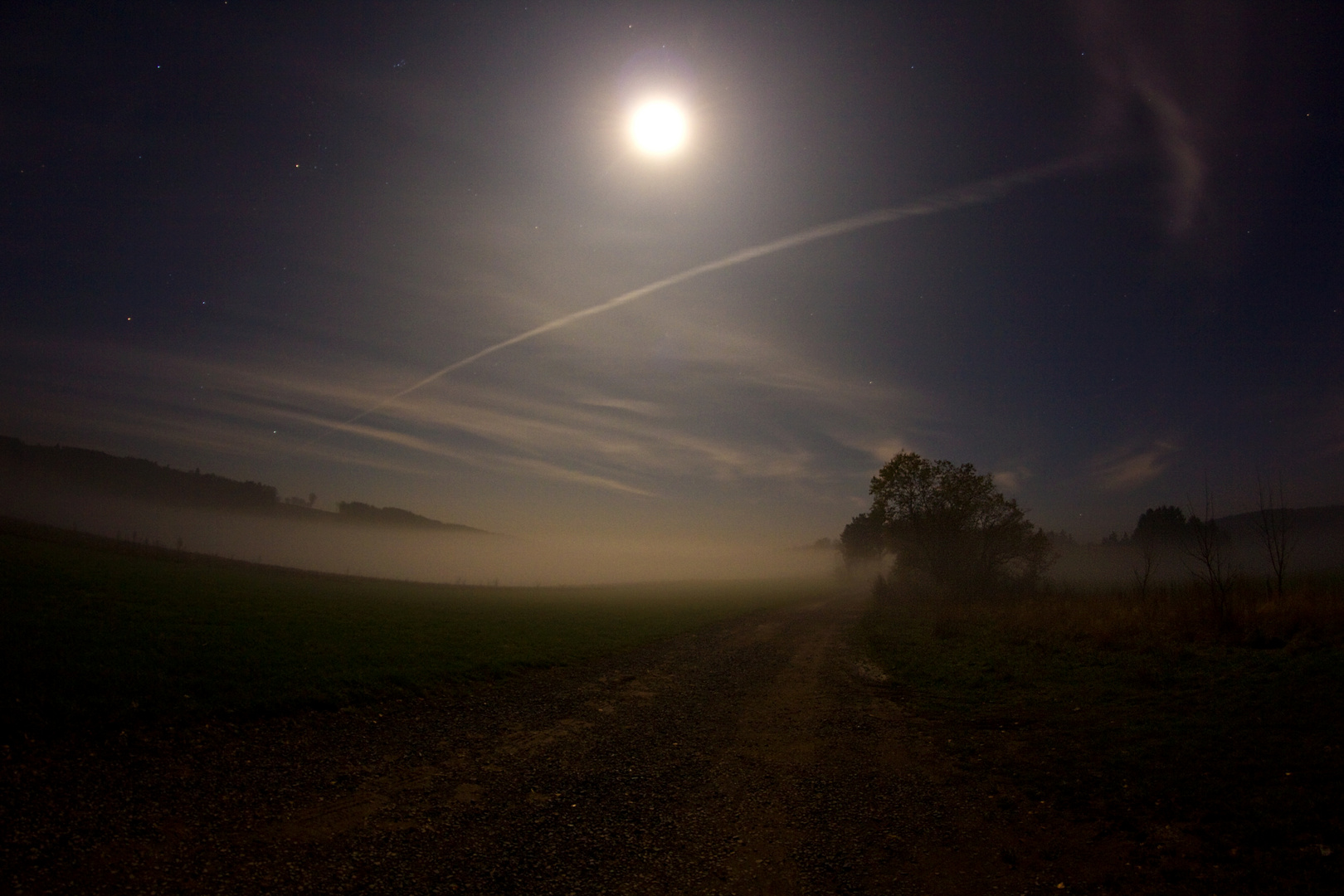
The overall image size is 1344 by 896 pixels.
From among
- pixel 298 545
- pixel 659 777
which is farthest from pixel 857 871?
pixel 298 545

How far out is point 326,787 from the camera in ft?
26.4

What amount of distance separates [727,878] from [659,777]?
10.6 ft

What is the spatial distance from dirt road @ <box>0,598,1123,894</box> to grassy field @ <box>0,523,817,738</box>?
1.36 meters

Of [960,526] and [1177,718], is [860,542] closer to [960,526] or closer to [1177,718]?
[960,526]

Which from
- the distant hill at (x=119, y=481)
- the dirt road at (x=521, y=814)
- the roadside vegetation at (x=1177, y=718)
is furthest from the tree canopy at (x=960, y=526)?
the distant hill at (x=119, y=481)

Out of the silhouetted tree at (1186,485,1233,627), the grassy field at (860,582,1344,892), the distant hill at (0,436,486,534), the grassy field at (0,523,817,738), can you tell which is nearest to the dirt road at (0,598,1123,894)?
the grassy field at (860,582,1344,892)

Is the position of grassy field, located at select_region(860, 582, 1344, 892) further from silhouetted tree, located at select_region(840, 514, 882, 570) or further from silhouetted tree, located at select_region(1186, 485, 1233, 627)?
silhouetted tree, located at select_region(840, 514, 882, 570)

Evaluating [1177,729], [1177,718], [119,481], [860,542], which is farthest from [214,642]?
[119,481]

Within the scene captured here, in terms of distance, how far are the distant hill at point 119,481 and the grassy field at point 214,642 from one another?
19174 centimetres

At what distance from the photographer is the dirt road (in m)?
5.90

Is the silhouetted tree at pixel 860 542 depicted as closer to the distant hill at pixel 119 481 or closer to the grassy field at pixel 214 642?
the grassy field at pixel 214 642

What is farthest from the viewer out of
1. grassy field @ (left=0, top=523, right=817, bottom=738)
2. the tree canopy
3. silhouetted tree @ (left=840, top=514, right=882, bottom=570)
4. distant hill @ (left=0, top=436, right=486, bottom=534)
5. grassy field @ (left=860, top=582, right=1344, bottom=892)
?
distant hill @ (left=0, top=436, right=486, bottom=534)

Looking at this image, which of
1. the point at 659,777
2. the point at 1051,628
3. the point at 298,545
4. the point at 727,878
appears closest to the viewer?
the point at 727,878

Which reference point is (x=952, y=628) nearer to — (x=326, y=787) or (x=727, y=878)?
(x=727, y=878)
